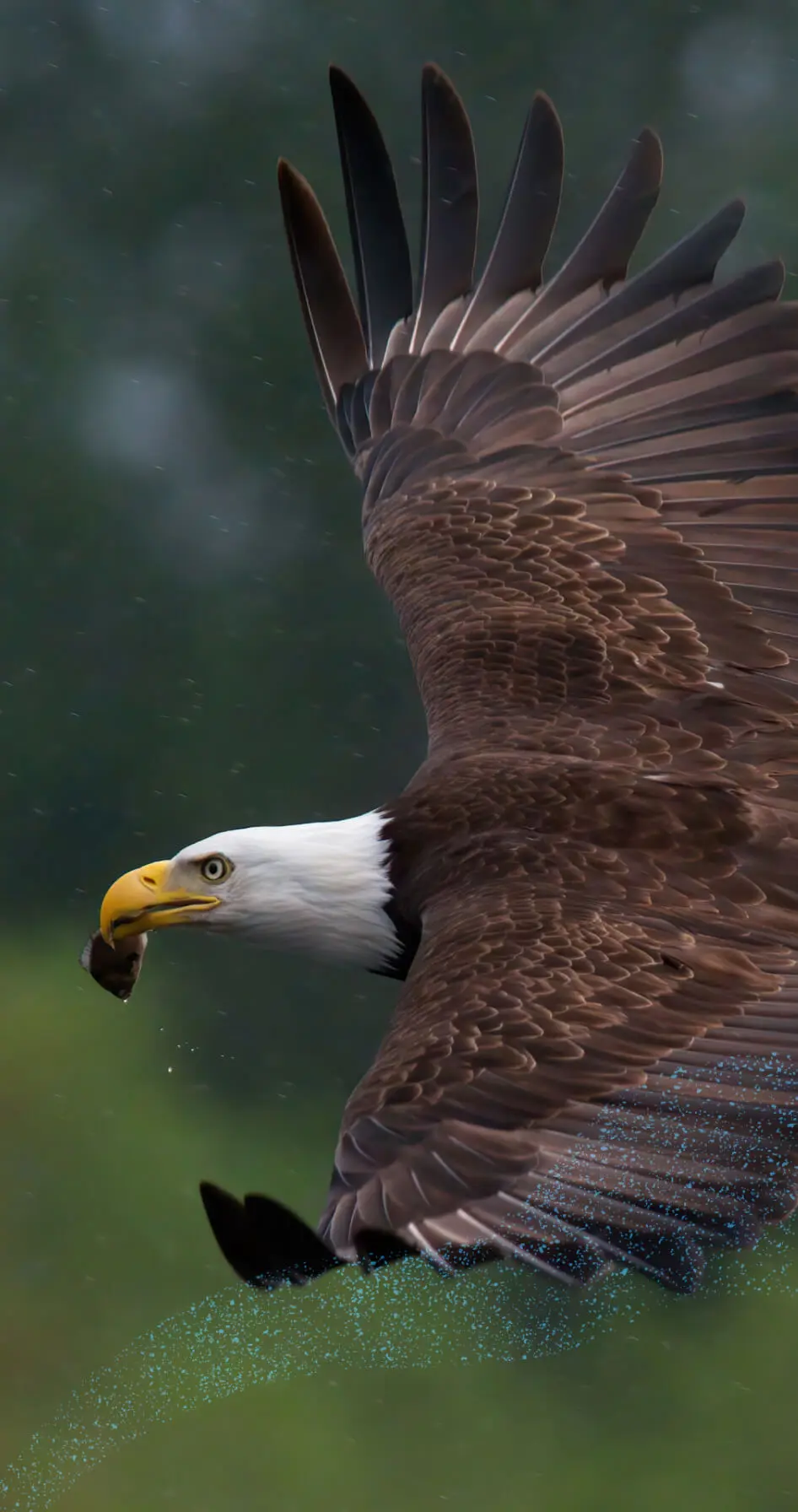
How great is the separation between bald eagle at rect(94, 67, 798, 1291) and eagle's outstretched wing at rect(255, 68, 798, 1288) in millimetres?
10

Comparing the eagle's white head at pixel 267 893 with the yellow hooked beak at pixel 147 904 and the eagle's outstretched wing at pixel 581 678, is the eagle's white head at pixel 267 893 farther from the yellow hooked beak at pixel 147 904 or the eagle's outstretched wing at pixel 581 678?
the eagle's outstretched wing at pixel 581 678

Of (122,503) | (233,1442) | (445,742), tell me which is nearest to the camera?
(445,742)

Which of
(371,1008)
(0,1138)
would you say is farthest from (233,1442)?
(371,1008)

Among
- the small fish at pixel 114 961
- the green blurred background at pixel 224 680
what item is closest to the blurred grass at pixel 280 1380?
the green blurred background at pixel 224 680

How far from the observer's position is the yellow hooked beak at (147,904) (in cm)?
621

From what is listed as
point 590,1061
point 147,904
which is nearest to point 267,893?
point 147,904

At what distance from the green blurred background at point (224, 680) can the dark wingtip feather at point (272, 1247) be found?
13.3 metres

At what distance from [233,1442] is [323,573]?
1047 centimetres

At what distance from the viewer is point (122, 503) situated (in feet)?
90.3

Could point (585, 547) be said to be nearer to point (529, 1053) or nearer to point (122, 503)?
point (529, 1053)

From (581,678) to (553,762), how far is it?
401 millimetres

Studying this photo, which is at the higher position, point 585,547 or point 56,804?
point 56,804

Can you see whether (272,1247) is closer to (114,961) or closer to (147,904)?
(147,904)

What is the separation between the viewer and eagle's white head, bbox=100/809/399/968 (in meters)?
6.09
